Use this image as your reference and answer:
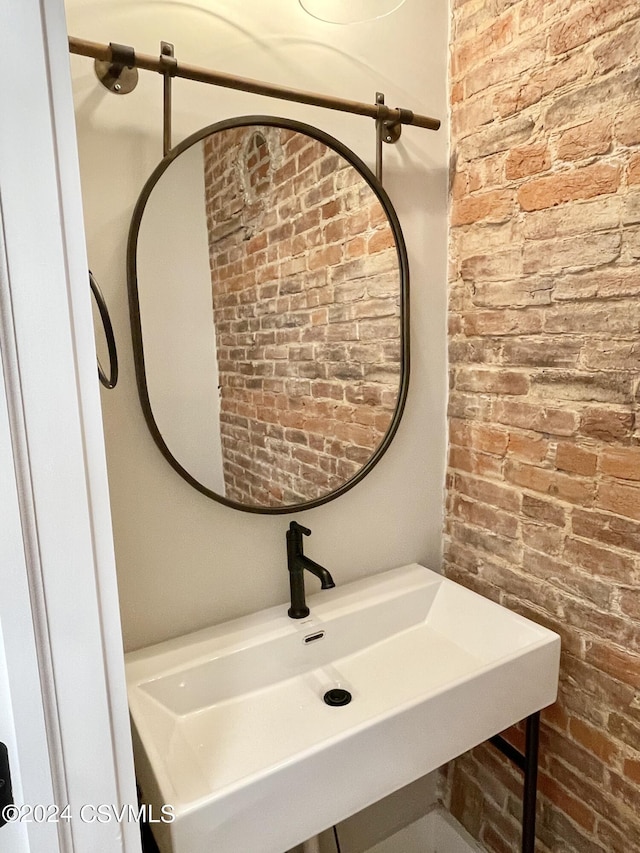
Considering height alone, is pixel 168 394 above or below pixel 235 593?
above

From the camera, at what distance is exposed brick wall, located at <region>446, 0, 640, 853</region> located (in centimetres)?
115

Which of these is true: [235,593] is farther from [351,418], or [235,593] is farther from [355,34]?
[355,34]

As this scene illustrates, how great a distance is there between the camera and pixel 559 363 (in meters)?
1.28

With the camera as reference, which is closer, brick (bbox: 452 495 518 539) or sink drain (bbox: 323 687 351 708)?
sink drain (bbox: 323 687 351 708)

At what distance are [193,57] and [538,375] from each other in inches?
40.9

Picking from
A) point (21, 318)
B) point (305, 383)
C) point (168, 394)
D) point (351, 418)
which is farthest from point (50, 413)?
point (351, 418)

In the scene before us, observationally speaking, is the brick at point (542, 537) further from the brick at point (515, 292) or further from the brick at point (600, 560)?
the brick at point (515, 292)

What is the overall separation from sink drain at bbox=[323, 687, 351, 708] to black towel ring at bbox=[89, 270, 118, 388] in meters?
0.83

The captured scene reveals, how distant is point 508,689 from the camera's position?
1208 mm

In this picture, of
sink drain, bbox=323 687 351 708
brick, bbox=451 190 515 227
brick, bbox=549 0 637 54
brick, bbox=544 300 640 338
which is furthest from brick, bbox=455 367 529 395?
sink drain, bbox=323 687 351 708

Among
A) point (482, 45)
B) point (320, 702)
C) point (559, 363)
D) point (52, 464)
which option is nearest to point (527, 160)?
point (482, 45)

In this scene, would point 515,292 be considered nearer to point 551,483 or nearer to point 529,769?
point 551,483

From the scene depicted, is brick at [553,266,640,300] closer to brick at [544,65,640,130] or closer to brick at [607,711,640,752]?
brick at [544,65,640,130]

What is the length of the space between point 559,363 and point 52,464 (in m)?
1.09
